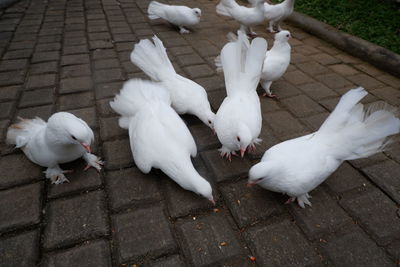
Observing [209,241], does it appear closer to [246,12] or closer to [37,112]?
[37,112]

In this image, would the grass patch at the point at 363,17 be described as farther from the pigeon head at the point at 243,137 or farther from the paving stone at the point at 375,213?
the pigeon head at the point at 243,137

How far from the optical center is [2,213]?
6.33 ft

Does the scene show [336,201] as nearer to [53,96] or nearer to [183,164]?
[183,164]

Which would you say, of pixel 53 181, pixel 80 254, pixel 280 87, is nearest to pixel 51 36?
pixel 53 181

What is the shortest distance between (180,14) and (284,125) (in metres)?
3.21

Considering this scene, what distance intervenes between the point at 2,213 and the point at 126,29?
419 cm

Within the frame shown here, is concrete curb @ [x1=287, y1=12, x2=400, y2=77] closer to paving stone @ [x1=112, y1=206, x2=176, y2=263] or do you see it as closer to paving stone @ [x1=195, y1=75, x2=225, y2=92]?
paving stone @ [x1=195, y1=75, x2=225, y2=92]

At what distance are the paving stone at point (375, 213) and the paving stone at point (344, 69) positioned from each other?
2.33m

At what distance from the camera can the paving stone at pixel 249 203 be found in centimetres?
196

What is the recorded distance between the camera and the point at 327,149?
201cm

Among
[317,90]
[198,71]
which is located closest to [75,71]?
[198,71]

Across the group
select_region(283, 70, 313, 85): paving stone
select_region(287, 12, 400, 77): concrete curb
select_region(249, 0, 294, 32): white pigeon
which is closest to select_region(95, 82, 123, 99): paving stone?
select_region(283, 70, 313, 85): paving stone

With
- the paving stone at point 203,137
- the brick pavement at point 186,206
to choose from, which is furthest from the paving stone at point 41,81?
the paving stone at point 203,137

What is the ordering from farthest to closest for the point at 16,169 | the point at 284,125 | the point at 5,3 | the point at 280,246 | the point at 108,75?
the point at 5,3 < the point at 108,75 < the point at 284,125 < the point at 16,169 < the point at 280,246
